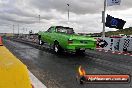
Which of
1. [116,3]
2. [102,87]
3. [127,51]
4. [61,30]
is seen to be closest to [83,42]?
[61,30]

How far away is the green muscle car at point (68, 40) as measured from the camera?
14.8m

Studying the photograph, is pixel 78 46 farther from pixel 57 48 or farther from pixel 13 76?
pixel 13 76

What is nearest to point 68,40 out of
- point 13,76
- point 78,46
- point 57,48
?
point 78,46

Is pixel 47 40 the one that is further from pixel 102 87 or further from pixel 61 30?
pixel 102 87

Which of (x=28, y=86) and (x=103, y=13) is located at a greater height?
(x=103, y=13)

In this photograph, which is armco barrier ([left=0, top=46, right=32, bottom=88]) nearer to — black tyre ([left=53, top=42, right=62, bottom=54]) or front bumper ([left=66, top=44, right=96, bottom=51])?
front bumper ([left=66, top=44, right=96, bottom=51])

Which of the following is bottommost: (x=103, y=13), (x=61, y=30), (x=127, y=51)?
(x=127, y=51)

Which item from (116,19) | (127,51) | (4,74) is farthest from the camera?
(116,19)

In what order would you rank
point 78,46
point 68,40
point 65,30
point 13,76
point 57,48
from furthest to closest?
point 65,30
point 57,48
point 78,46
point 68,40
point 13,76

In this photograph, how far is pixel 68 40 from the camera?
1467cm

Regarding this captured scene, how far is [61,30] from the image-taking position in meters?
16.7

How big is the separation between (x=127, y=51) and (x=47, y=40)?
595 cm

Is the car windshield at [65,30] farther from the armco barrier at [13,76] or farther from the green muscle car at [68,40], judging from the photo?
the armco barrier at [13,76]

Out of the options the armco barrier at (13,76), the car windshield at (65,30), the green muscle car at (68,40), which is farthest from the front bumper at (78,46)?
the armco barrier at (13,76)
